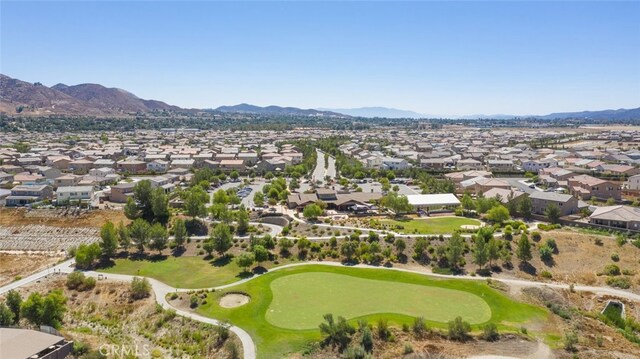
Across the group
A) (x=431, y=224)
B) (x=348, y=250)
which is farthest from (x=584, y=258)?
(x=348, y=250)

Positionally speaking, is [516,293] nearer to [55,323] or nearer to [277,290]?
[277,290]

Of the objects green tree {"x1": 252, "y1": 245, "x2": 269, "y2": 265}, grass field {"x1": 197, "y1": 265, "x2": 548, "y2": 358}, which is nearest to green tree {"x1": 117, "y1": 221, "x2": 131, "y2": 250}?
green tree {"x1": 252, "y1": 245, "x2": 269, "y2": 265}

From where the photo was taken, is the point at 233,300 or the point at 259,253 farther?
the point at 259,253

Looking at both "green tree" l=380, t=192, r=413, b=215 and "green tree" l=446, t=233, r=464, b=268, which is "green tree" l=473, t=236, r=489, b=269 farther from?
"green tree" l=380, t=192, r=413, b=215

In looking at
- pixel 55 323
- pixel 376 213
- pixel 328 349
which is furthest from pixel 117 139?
pixel 328 349

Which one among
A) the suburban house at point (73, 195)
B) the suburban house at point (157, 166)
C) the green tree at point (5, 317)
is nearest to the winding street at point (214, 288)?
the green tree at point (5, 317)

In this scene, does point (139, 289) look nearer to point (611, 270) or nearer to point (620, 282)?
point (620, 282)

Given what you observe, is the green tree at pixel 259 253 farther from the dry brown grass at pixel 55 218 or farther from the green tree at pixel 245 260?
the dry brown grass at pixel 55 218
